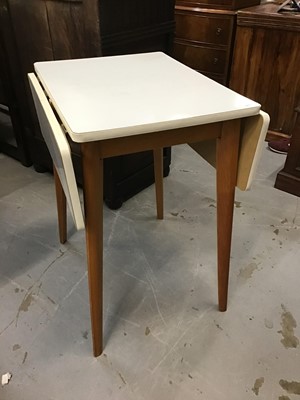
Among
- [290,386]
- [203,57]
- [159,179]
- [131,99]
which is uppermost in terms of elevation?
[131,99]

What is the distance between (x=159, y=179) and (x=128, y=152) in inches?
27.3

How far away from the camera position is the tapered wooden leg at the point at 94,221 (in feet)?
2.46

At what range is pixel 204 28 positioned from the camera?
2.33m

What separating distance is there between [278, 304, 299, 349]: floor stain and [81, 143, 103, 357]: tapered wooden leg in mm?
595

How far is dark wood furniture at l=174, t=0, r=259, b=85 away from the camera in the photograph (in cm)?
222

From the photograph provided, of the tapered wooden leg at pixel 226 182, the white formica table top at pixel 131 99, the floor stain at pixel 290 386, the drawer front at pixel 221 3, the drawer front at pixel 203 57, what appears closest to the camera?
the white formica table top at pixel 131 99

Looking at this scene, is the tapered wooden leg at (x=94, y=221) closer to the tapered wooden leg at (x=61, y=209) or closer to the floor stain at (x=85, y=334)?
the floor stain at (x=85, y=334)

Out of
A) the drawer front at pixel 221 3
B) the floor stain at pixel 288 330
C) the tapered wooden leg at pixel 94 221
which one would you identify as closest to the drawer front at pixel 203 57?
the drawer front at pixel 221 3

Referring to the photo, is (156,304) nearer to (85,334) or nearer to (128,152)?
(85,334)

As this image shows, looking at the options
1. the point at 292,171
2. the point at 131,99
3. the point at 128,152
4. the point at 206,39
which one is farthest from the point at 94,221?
the point at 206,39

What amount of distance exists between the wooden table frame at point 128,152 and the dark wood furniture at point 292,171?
3.00ft

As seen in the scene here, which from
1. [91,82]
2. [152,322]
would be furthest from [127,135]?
[152,322]

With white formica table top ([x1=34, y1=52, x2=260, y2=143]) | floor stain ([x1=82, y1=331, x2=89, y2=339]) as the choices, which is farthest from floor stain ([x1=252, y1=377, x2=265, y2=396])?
white formica table top ([x1=34, y1=52, x2=260, y2=143])

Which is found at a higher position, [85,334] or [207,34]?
[207,34]
